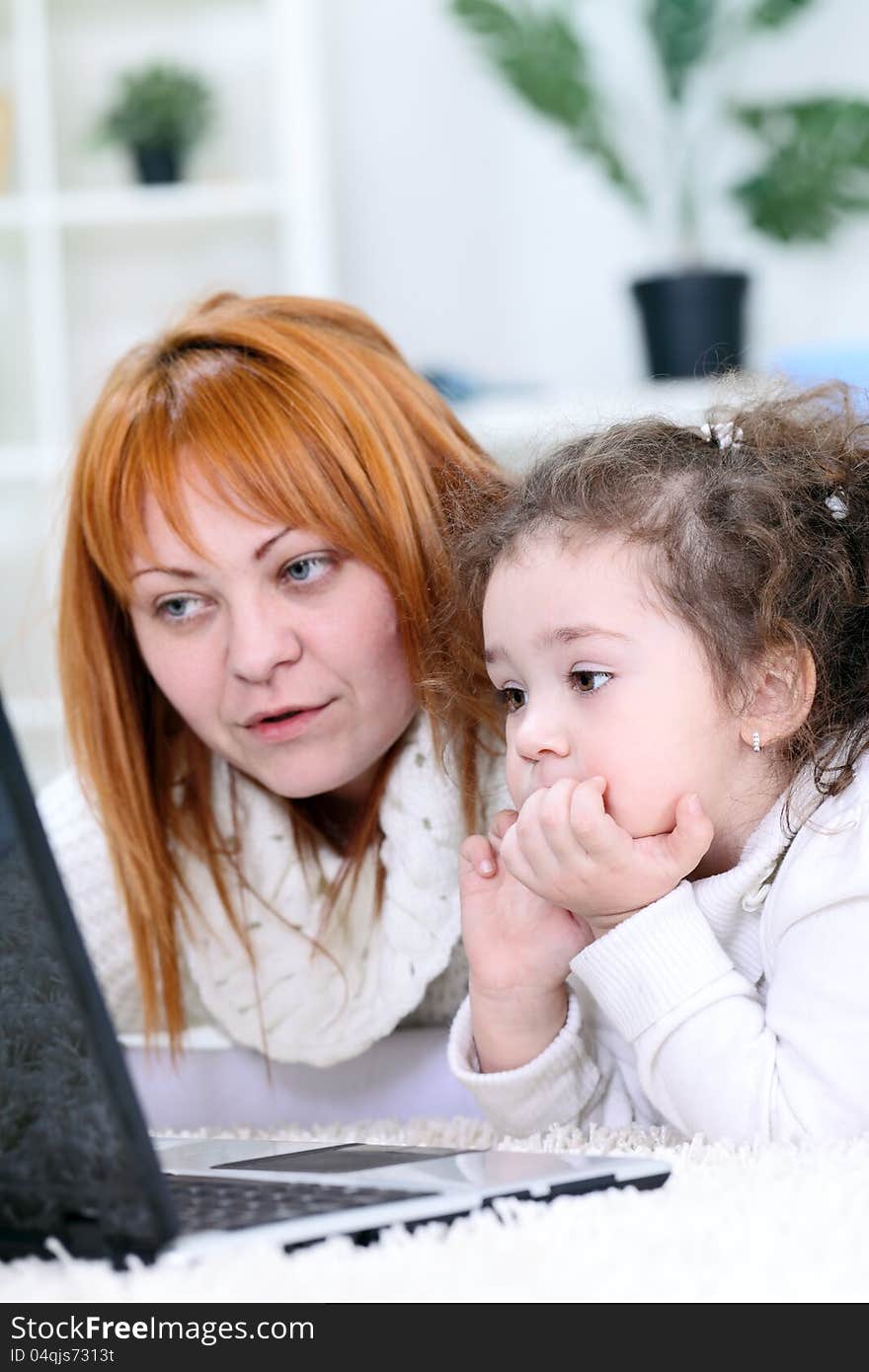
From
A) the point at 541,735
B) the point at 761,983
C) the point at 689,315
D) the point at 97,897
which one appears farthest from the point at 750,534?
the point at 689,315

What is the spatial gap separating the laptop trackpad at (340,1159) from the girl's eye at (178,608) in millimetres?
549

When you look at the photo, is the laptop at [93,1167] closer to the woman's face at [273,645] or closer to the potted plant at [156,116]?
the woman's face at [273,645]

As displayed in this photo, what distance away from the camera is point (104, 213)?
10.5 feet

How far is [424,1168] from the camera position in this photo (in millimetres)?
715

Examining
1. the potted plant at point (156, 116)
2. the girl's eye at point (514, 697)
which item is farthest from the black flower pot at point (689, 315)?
the girl's eye at point (514, 697)

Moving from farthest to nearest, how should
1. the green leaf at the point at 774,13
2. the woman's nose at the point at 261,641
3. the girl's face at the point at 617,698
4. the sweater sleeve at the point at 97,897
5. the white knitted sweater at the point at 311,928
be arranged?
the green leaf at the point at 774,13 → the sweater sleeve at the point at 97,897 → the white knitted sweater at the point at 311,928 → the woman's nose at the point at 261,641 → the girl's face at the point at 617,698

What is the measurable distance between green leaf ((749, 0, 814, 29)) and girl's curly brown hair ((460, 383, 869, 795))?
2035 millimetres

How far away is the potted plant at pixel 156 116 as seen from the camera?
319cm

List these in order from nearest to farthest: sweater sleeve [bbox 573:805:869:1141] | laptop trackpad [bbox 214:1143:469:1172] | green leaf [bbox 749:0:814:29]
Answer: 1. laptop trackpad [bbox 214:1143:469:1172]
2. sweater sleeve [bbox 573:805:869:1141]
3. green leaf [bbox 749:0:814:29]

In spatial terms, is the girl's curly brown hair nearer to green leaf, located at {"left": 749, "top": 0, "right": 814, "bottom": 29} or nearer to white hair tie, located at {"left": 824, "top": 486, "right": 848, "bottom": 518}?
white hair tie, located at {"left": 824, "top": 486, "right": 848, "bottom": 518}

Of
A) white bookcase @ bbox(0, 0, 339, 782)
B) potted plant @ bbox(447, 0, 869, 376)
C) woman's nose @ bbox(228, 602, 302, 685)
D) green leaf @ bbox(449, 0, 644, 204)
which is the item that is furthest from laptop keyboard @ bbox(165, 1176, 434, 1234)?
green leaf @ bbox(449, 0, 644, 204)

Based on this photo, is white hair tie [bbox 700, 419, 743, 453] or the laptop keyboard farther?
white hair tie [bbox 700, 419, 743, 453]

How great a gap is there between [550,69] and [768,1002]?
7.91ft

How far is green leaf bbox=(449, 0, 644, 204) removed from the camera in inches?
116
